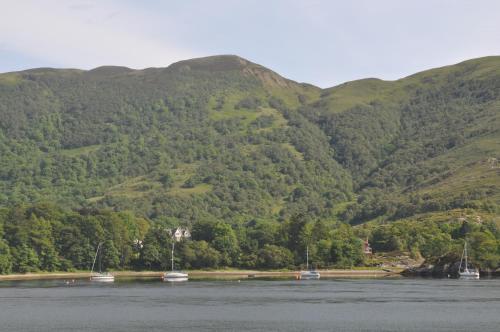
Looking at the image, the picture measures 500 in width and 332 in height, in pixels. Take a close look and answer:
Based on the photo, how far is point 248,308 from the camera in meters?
149

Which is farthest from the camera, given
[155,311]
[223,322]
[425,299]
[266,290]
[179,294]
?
[266,290]

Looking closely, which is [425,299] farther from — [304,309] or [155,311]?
[155,311]

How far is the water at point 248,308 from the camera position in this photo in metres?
124

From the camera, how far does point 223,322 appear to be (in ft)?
419

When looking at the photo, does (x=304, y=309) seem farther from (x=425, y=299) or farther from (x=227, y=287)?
(x=227, y=287)

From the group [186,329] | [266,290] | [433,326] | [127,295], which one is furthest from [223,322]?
[266,290]

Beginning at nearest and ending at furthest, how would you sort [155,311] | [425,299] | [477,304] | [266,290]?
1. [155,311]
2. [477,304]
3. [425,299]
4. [266,290]

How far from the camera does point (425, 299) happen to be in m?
165

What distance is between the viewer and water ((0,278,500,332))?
12356cm

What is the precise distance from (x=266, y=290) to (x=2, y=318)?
7115 cm

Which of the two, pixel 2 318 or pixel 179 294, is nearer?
pixel 2 318

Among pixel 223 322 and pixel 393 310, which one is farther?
pixel 393 310

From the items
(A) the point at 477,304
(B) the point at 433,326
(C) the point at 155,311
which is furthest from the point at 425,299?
(C) the point at 155,311

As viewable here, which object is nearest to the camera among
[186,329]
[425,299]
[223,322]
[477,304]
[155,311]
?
[186,329]
